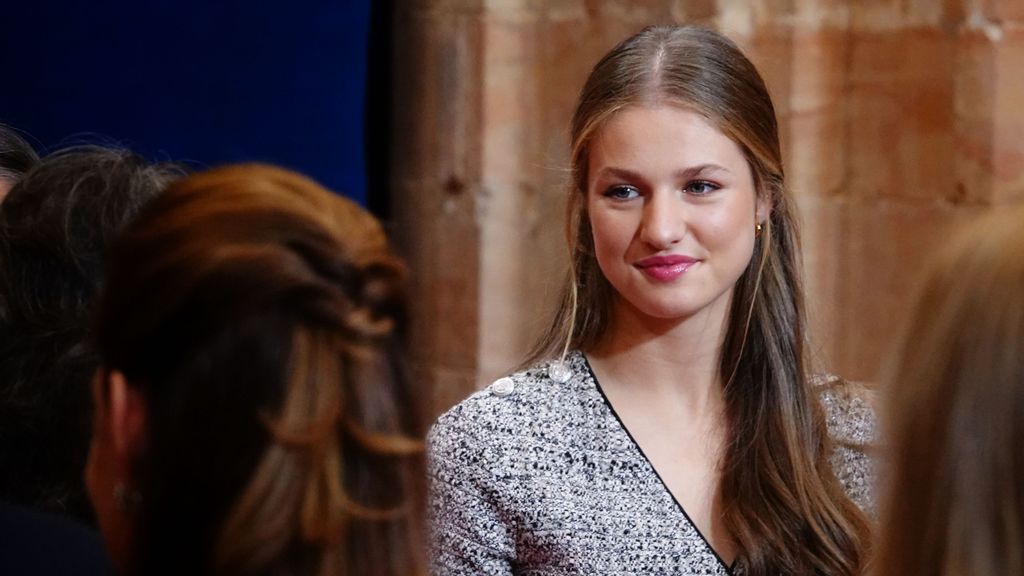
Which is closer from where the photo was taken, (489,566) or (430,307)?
(489,566)

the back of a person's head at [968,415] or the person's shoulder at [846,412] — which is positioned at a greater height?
the back of a person's head at [968,415]

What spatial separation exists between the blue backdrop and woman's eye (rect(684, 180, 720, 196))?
1.46 m

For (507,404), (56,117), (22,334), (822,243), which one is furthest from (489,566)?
(56,117)

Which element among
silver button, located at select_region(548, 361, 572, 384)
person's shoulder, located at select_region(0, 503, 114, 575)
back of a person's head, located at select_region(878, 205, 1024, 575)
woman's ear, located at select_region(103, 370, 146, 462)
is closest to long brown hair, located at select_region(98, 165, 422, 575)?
woman's ear, located at select_region(103, 370, 146, 462)

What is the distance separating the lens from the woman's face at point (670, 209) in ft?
6.36

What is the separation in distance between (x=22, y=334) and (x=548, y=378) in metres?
0.75

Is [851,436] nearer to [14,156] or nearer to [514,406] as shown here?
Result: [514,406]

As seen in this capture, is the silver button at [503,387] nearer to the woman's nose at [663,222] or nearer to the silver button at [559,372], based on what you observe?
the silver button at [559,372]

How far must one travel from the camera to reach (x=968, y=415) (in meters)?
1.10

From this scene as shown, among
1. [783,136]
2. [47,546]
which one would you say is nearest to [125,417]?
[47,546]

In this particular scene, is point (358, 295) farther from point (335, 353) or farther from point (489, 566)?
point (489, 566)

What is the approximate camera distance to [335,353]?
1.10 metres

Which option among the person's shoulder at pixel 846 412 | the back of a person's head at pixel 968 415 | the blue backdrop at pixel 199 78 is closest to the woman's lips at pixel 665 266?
the person's shoulder at pixel 846 412

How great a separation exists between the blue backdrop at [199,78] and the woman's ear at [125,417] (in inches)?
85.5
